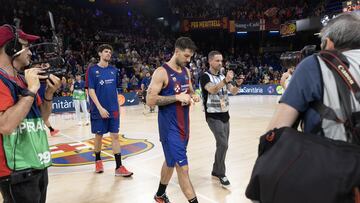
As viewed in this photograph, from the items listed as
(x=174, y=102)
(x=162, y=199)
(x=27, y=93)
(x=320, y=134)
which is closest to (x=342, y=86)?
(x=320, y=134)

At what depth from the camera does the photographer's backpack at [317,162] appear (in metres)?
1.34

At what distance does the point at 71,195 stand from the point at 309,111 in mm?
4069

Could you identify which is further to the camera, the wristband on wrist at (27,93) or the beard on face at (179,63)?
the beard on face at (179,63)

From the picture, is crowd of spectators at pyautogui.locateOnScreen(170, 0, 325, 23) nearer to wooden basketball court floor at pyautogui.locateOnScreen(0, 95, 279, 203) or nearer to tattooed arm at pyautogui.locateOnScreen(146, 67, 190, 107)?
wooden basketball court floor at pyautogui.locateOnScreen(0, 95, 279, 203)

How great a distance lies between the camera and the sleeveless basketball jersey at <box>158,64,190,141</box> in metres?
3.91

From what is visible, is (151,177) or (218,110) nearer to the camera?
(218,110)

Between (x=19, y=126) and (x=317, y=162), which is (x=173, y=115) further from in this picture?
(x=317, y=162)

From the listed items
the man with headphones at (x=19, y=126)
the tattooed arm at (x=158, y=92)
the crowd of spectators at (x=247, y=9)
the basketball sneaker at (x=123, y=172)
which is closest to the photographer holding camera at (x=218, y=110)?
the tattooed arm at (x=158, y=92)

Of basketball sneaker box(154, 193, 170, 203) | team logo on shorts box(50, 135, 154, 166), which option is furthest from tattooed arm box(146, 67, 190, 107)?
team logo on shorts box(50, 135, 154, 166)

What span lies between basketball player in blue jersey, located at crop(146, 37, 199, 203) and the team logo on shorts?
10.2 feet

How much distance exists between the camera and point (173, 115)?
3.92 meters

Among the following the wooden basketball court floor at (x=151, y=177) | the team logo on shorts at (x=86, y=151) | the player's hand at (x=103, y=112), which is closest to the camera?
the wooden basketball court floor at (x=151, y=177)

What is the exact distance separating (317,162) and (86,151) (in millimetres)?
6657

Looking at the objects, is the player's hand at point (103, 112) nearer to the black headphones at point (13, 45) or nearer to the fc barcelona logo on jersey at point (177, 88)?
the fc barcelona logo on jersey at point (177, 88)
